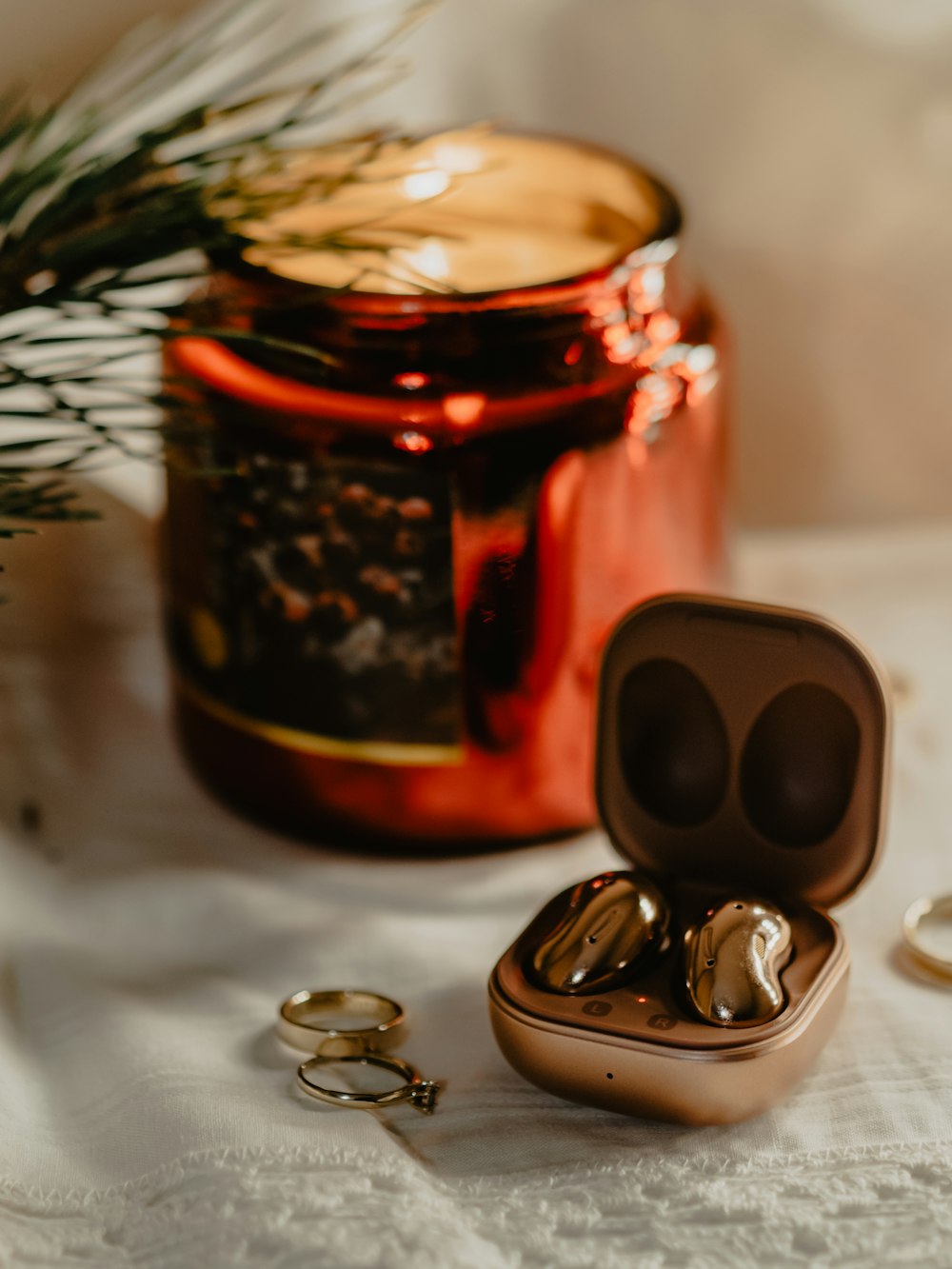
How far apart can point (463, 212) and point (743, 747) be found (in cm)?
22

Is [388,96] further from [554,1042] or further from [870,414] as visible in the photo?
[554,1042]

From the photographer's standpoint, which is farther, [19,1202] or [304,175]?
[304,175]

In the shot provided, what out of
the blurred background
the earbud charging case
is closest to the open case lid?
the earbud charging case

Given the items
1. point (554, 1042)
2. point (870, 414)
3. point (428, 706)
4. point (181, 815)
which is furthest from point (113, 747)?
point (870, 414)

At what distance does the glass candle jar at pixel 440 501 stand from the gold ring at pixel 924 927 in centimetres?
11

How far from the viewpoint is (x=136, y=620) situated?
2.09 ft

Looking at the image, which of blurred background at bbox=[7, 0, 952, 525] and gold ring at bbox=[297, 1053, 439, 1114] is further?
blurred background at bbox=[7, 0, 952, 525]

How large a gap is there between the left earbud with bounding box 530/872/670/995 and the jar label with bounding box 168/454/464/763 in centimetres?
10

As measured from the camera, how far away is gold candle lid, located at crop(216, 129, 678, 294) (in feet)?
1.58

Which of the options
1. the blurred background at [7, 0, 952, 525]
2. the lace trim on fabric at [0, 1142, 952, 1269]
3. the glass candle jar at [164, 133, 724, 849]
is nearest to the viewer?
the lace trim on fabric at [0, 1142, 952, 1269]

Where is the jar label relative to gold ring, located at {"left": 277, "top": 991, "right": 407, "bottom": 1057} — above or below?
above

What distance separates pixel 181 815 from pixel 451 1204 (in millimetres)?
221

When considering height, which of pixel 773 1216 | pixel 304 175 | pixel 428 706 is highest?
pixel 304 175

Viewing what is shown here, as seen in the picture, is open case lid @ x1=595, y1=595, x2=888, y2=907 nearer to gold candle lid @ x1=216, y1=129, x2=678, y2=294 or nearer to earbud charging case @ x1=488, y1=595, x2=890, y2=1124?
earbud charging case @ x1=488, y1=595, x2=890, y2=1124
